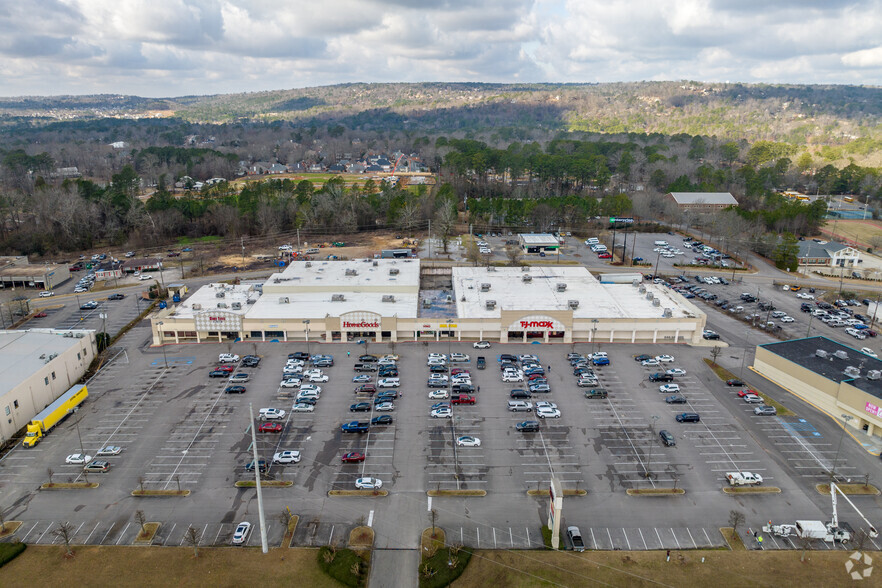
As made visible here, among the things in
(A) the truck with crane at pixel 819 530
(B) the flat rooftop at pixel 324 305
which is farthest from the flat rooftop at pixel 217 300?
(A) the truck with crane at pixel 819 530

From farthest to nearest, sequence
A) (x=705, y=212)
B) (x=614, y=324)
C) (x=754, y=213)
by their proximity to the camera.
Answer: (x=705, y=212), (x=754, y=213), (x=614, y=324)

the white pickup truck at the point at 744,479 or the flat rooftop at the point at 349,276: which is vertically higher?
the flat rooftop at the point at 349,276

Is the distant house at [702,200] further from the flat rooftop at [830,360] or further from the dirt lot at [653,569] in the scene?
the dirt lot at [653,569]

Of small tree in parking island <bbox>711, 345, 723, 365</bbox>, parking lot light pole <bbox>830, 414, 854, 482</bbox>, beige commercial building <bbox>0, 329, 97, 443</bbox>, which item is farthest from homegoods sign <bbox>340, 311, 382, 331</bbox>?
parking lot light pole <bbox>830, 414, 854, 482</bbox>

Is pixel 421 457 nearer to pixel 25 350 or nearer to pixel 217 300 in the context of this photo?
pixel 217 300

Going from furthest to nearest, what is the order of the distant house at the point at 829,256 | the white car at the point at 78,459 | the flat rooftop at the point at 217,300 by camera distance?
the distant house at the point at 829,256, the flat rooftop at the point at 217,300, the white car at the point at 78,459

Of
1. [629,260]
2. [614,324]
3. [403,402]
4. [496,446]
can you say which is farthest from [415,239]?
[496,446]

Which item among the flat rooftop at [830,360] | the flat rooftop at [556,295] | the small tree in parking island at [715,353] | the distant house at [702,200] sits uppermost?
the distant house at [702,200]

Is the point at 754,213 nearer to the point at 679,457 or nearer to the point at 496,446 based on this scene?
the point at 679,457
